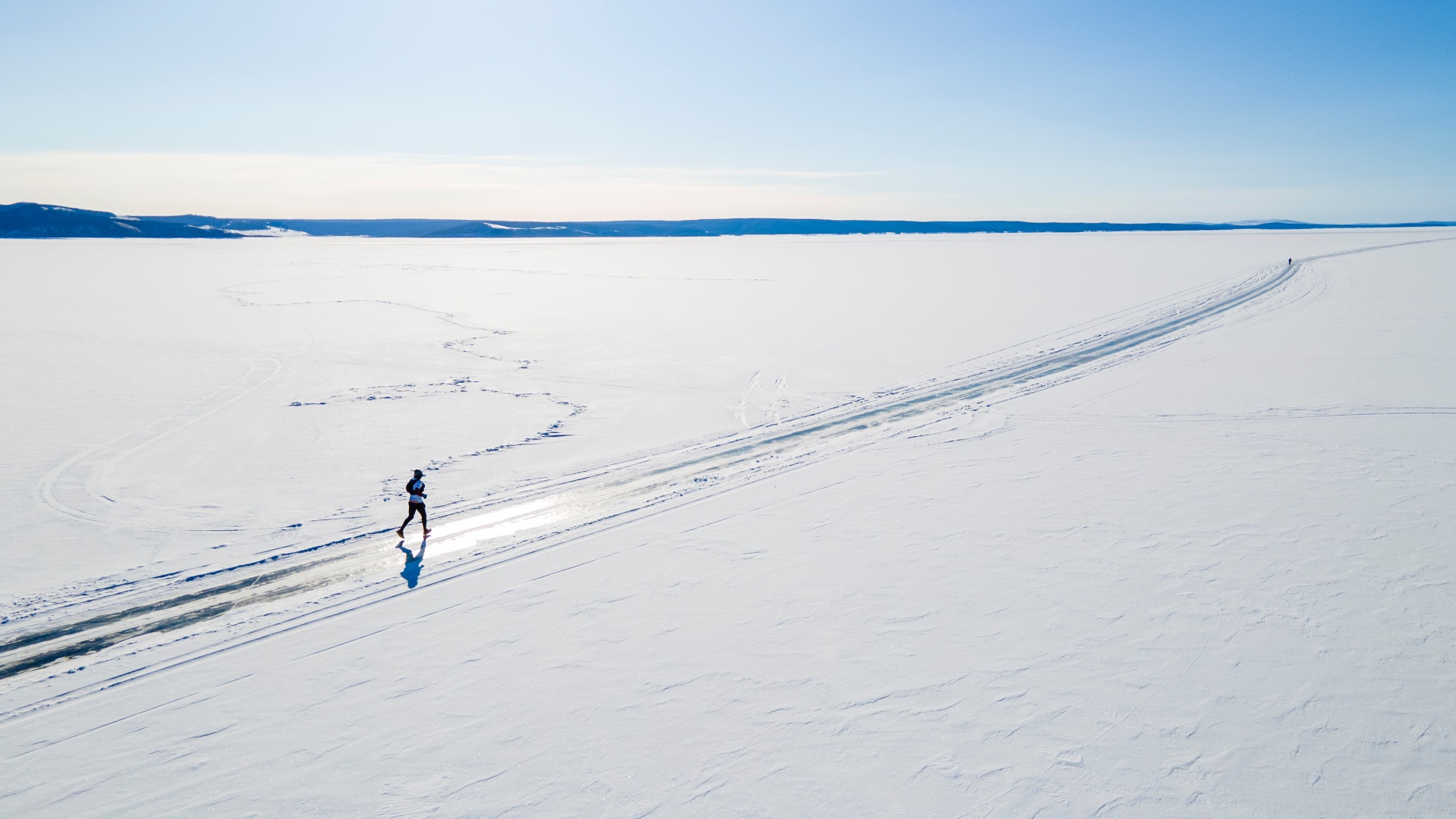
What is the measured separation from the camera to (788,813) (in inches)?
215

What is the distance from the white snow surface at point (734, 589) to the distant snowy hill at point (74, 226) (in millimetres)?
139726

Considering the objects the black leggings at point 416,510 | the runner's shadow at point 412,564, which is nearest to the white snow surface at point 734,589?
the runner's shadow at point 412,564

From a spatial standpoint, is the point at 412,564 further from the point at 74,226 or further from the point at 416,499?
the point at 74,226

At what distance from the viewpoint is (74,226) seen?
125938mm

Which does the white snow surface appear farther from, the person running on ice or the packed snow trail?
the person running on ice

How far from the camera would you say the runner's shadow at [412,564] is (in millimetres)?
8781

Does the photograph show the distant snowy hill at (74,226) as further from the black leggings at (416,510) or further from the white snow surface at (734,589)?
the black leggings at (416,510)

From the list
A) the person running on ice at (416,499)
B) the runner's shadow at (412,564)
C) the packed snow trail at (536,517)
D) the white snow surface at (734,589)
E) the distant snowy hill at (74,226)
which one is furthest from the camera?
the distant snowy hill at (74,226)

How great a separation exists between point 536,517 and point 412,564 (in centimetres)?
186

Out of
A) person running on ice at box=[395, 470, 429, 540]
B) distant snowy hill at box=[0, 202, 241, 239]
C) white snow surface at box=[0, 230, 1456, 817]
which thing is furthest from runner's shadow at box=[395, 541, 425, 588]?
distant snowy hill at box=[0, 202, 241, 239]

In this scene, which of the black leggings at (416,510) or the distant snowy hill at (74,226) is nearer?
the black leggings at (416,510)

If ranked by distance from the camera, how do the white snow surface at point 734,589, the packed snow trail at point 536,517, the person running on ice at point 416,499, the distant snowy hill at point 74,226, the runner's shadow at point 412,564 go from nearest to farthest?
the white snow surface at point 734,589 < the packed snow trail at point 536,517 < the runner's shadow at point 412,564 < the person running on ice at point 416,499 < the distant snowy hill at point 74,226

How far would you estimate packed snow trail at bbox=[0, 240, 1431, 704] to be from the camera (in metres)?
7.62

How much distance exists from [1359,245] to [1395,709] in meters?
96.4
